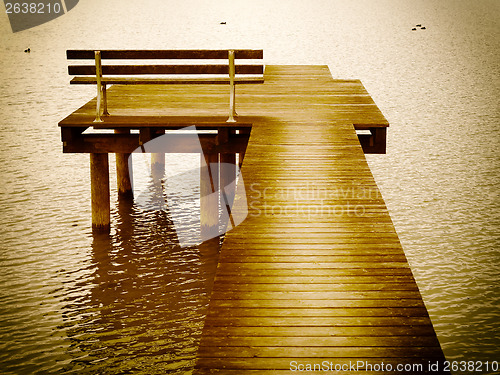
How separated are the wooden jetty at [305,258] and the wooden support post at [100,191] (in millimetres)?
638

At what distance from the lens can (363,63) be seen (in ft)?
139

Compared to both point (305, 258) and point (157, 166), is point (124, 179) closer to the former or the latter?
point (157, 166)

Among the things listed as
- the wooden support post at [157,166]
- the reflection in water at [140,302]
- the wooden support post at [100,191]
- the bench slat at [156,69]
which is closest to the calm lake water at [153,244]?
the reflection in water at [140,302]

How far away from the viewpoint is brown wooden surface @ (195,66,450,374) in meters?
4.62

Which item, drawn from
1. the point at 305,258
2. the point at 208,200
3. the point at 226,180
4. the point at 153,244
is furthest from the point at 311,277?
the point at 226,180

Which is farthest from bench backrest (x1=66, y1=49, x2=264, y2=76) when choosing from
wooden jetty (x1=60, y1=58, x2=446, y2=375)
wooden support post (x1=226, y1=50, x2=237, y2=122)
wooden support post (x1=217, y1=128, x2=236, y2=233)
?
wooden support post (x1=217, y1=128, x2=236, y2=233)

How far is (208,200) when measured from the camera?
11.5m

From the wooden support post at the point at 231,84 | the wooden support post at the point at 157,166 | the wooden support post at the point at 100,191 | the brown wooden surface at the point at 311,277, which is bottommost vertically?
the wooden support post at the point at 157,166

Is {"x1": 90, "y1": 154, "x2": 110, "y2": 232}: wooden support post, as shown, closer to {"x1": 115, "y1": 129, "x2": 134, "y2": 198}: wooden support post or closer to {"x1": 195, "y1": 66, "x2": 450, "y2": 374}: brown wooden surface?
{"x1": 115, "y1": 129, "x2": 134, "y2": 198}: wooden support post

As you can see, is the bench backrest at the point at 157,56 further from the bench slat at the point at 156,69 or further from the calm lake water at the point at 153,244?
the calm lake water at the point at 153,244

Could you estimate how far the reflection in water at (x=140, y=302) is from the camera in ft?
26.4

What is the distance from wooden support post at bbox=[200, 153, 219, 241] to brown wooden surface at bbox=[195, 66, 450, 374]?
2457mm

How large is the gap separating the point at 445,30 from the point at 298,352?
6530 centimetres

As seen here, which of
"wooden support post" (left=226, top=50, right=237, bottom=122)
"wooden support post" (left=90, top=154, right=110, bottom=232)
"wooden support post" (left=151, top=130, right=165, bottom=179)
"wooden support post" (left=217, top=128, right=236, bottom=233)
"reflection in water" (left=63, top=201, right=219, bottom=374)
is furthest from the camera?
"wooden support post" (left=151, top=130, right=165, bottom=179)
